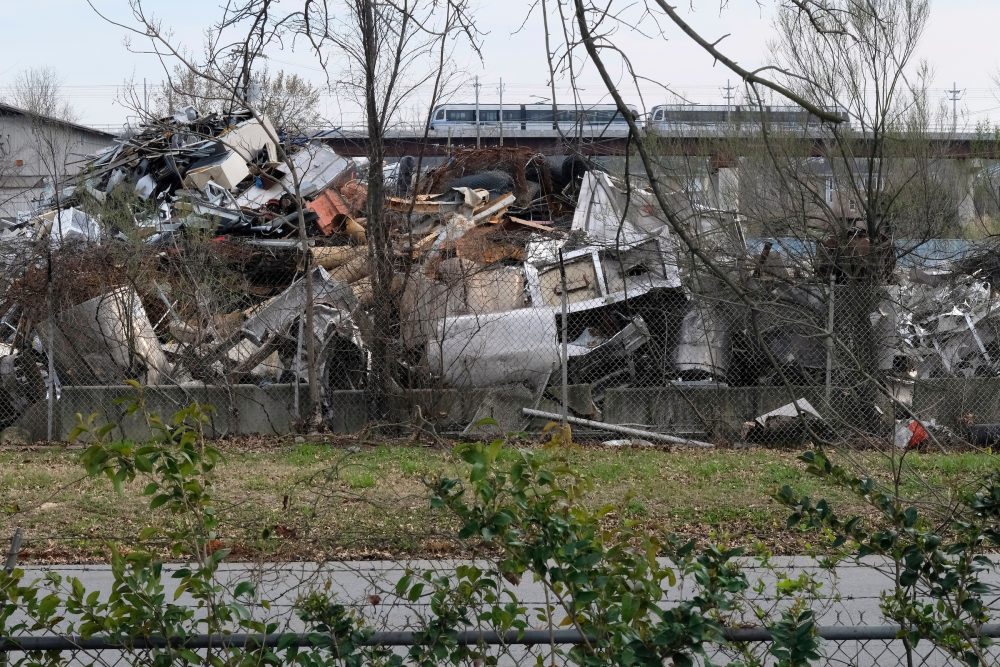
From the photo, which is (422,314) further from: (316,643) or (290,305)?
(316,643)

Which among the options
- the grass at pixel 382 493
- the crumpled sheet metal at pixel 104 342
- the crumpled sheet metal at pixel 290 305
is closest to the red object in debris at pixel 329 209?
the crumpled sheet metal at pixel 290 305

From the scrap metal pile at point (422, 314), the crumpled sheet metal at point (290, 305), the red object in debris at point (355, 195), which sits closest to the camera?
the scrap metal pile at point (422, 314)

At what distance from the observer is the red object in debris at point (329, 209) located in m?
16.2

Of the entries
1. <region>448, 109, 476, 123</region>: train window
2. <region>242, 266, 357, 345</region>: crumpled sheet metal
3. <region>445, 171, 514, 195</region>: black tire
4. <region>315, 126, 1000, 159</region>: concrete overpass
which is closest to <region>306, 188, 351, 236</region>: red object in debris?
<region>315, 126, 1000, 159</region>: concrete overpass

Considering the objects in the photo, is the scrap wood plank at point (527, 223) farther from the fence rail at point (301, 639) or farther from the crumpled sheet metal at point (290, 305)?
the fence rail at point (301, 639)

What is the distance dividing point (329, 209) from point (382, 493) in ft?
29.0

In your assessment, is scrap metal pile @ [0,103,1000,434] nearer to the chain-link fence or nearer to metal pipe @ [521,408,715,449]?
metal pipe @ [521,408,715,449]

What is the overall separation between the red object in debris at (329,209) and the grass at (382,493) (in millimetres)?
5485

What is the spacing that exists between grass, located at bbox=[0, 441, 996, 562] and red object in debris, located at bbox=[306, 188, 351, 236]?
5485mm

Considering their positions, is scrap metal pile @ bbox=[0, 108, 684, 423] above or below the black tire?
below

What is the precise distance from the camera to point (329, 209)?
1659 cm

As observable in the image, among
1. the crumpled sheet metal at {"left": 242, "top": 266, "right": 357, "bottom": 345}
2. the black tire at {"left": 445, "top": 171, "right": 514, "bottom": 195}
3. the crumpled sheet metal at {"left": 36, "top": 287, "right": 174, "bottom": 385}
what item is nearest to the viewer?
the crumpled sheet metal at {"left": 36, "top": 287, "right": 174, "bottom": 385}

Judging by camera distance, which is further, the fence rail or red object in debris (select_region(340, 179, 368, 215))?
red object in debris (select_region(340, 179, 368, 215))

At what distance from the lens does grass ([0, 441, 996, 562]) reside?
666cm
